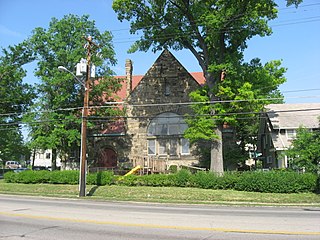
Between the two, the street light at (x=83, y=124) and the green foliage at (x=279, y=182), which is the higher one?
the street light at (x=83, y=124)

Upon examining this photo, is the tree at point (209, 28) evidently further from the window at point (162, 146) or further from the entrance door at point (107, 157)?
the entrance door at point (107, 157)

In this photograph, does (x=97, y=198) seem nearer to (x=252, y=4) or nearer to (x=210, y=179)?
(x=210, y=179)

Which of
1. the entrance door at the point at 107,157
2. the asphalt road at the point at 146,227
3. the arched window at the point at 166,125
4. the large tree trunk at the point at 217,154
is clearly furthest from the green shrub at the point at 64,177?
the asphalt road at the point at 146,227

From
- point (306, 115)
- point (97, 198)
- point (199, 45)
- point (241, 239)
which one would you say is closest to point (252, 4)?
point (199, 45)

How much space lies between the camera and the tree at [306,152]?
73.7ft

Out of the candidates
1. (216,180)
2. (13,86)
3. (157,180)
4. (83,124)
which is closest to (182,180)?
(157,180)

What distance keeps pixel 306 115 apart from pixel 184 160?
13922mm

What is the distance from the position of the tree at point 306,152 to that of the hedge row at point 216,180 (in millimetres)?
1616

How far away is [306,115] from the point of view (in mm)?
35188

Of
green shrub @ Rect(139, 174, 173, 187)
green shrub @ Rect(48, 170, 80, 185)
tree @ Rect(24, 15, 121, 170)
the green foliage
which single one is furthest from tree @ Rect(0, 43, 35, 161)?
the green foliage

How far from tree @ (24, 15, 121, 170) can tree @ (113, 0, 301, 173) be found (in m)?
5.15

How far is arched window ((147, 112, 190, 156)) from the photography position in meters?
33.9

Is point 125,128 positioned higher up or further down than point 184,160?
higher up

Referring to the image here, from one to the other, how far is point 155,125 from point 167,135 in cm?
169
